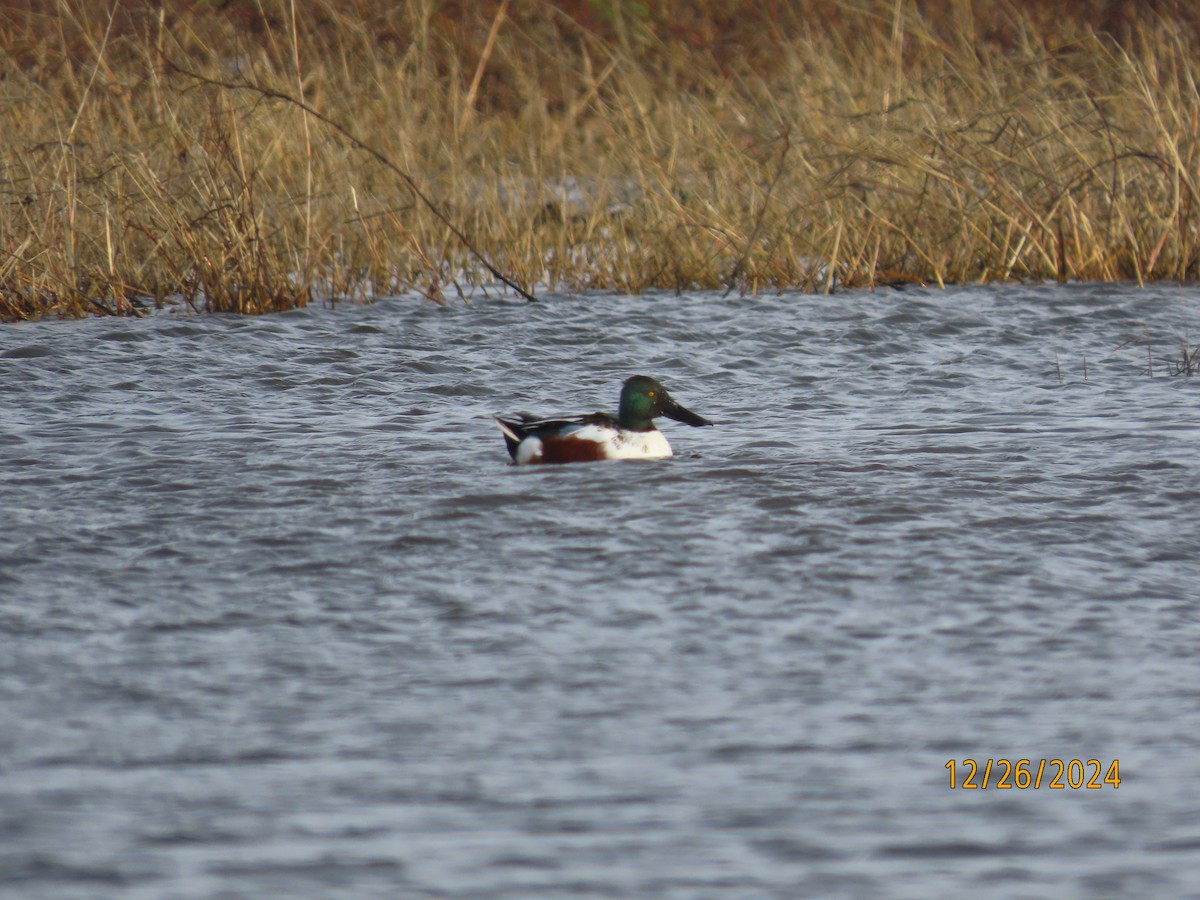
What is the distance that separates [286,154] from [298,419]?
11.3 feet

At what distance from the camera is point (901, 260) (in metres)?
10.8

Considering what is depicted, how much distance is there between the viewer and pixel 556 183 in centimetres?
1178

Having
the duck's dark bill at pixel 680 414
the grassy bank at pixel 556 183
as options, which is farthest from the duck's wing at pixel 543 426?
the grassy bank at pixel 556 183

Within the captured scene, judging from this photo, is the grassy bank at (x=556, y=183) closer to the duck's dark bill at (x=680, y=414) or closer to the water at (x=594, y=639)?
the water at (x=594, y=639)

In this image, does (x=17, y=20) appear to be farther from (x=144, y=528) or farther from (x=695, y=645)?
(x=695, y=645)

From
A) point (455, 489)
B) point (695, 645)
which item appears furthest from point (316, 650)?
point (455, 489)

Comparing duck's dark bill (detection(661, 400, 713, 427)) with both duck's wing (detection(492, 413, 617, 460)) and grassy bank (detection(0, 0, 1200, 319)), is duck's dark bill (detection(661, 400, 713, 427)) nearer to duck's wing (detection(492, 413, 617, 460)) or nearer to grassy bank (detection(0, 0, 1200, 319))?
duck's wing (detection(492, 413, 617, 460))

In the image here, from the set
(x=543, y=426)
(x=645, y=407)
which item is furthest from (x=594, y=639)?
(x=645, y=407)

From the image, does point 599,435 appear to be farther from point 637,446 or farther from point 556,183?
point 556,183

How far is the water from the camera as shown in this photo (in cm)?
320

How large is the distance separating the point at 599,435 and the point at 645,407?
29 cm

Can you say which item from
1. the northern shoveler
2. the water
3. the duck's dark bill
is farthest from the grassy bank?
the northern shoveler

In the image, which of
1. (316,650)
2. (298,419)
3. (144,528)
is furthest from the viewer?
A: (298,419)

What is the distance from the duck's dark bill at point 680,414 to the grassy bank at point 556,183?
2640 mm
